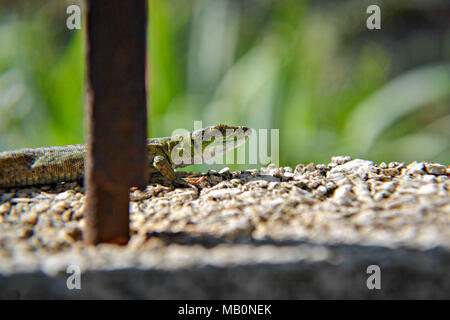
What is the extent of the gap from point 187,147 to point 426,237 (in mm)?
1542

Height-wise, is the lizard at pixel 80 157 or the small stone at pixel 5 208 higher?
the lizard at pixel 80 157

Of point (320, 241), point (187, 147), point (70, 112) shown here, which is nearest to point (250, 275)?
point (320, 241)

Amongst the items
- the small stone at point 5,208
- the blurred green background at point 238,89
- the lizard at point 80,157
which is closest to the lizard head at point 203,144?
the lizard at point 80,157

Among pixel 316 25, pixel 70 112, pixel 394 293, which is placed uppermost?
pixel 316 25

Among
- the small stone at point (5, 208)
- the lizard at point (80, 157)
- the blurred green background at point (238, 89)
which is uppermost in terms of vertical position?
the blurred green background at point (238, 89)

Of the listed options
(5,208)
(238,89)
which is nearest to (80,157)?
(5,208)

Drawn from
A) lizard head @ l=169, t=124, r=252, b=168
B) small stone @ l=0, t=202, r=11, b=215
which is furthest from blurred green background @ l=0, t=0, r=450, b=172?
small stone @ l=0, t=202, r=11, b=215

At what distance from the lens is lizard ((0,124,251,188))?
6.35ft

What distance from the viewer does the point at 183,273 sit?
86cm

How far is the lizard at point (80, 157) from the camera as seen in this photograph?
1937mm

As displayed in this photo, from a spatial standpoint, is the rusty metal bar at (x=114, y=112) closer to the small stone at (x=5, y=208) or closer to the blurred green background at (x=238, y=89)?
the small stone at (x=5, y=208)

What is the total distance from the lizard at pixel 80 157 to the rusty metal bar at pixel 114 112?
0.87m

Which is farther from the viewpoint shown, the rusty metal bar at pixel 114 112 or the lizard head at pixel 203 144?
the lizard head at pixel 203 144

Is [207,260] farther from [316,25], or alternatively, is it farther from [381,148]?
[316,25]
